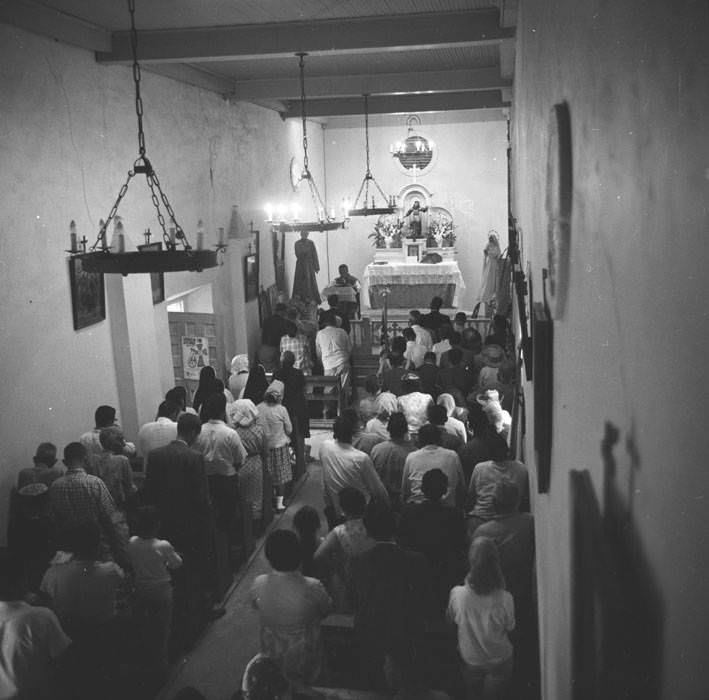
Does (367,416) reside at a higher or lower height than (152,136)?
lower

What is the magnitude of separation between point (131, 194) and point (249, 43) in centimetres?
223

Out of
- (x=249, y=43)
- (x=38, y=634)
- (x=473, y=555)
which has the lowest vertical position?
(x=38, y=634)

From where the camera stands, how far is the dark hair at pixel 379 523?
450cm

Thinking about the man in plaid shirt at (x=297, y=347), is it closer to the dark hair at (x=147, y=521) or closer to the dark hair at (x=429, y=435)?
the dark hair at (x=429, y=435)

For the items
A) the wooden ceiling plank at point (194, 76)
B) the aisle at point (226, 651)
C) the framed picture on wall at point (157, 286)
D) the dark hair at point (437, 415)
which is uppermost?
the wooden ceiling plank at point (194, 76)

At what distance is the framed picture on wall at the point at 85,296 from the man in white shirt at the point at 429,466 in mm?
3787

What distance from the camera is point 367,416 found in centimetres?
805

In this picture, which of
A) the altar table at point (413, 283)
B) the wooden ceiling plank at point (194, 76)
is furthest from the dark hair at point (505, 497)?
the altar table at point (413, 283)

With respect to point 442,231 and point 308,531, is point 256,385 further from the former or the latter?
point 442,231

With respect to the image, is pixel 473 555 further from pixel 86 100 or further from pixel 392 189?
pixel 392 189

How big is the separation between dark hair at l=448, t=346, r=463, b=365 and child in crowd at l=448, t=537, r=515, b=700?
16.4 ft

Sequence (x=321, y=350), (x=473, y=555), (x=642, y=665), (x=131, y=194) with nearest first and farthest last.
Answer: (x=642, y=665)
(x=473, y=555)
(x=131, y=194)
(x=321, y=350)

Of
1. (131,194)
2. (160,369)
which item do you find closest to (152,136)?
(131,194)

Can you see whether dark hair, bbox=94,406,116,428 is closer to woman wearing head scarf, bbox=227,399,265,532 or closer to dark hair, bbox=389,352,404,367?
woman wearing head scarf, bbox=227,399,265,532
